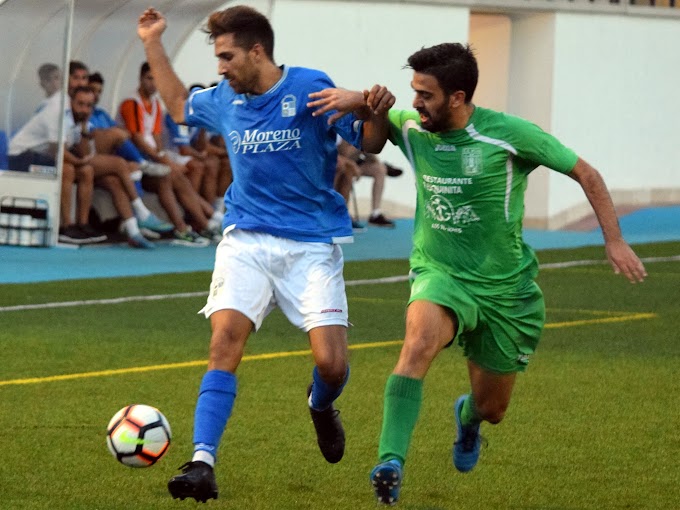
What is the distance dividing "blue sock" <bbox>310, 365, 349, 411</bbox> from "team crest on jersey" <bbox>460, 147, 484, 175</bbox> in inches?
39.8

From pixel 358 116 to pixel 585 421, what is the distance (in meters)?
2.46

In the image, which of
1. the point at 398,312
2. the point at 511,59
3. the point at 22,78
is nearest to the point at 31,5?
the point at 22,78

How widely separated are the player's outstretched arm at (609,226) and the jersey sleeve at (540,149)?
0.16 ft

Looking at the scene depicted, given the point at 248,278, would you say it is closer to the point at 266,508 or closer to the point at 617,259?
the point at 266,508

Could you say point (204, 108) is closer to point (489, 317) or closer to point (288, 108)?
point (288, 108)

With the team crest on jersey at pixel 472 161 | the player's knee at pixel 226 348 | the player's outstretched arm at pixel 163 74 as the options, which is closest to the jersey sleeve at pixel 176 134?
the player's outstretched arm at pixel 163 74

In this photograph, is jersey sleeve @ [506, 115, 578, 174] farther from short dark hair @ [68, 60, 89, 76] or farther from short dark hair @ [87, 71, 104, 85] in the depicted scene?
short dark hair @ [87, 71, 104, 85]

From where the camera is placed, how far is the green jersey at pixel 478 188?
19.9ft

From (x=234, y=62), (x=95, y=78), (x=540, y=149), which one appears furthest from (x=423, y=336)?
(x=95, y=78)

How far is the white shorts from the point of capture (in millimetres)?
6055

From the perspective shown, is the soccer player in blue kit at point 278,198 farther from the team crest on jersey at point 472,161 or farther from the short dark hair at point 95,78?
the short dark hair at point 95,78

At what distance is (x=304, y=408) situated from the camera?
7.88m

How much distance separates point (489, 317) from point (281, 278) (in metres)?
0.86

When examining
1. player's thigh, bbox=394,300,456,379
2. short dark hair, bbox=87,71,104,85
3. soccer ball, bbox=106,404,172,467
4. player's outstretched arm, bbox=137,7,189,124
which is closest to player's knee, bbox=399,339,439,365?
player's thigh, bbox=394,300,456,379
